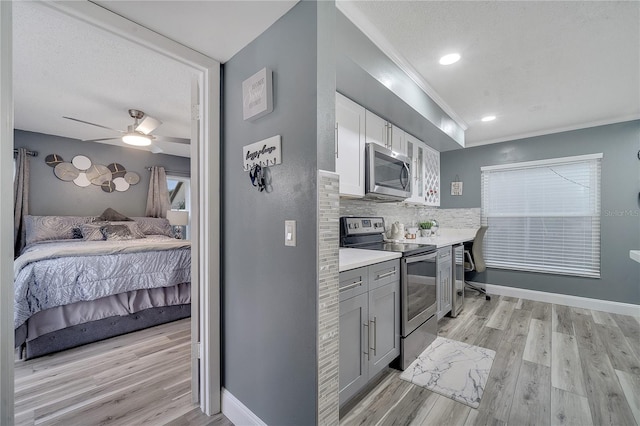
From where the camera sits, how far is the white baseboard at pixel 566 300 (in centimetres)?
321

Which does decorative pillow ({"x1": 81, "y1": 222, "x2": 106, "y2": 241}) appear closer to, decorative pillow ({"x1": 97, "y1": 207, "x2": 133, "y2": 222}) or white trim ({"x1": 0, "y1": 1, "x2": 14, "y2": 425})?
decorative pillow ({"x1": 97, "y1": 207, "x2": 133, "y2": 222})

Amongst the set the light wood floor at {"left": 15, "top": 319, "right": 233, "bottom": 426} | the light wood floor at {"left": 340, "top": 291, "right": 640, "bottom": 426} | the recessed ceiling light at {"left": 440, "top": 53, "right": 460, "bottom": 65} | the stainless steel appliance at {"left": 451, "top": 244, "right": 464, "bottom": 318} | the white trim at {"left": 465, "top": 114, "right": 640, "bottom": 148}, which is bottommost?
the light wood floor at {"left": 15, "top": 319, "right": 233, "bottom": 426}

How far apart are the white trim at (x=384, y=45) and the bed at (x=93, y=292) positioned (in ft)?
9.28

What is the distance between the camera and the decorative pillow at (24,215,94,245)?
12.2 feet

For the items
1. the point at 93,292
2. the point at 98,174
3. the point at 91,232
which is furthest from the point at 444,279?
the point at 98,174

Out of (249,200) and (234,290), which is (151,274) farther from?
(249,200)

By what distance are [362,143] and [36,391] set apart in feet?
9.93

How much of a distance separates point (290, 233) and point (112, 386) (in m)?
1.87

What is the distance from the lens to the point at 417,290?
7.07 ft

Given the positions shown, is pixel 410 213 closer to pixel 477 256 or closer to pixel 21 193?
pixel 477 256

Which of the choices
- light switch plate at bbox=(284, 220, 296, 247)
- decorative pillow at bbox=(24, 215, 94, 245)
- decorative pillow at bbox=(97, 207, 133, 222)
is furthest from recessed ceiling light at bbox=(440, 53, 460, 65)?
decorative pillow at bbox=(24, 215, 94, 245)

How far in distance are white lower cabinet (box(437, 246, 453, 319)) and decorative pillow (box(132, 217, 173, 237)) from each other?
450 cm

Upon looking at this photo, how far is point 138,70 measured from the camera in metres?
2.28

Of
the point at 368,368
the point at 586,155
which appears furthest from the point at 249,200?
the point at 586,155
